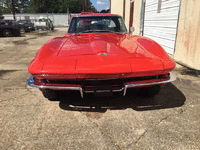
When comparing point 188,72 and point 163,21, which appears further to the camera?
point 163,21

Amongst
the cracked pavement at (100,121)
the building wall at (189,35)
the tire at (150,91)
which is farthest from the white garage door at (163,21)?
the tire at (150,91)

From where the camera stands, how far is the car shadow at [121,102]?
8.49 ft

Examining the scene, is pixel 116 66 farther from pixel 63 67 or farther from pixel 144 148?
pixel 144 148

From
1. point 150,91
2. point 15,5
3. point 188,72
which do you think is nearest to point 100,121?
point 150,91

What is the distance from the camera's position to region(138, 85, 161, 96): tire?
8.74ft

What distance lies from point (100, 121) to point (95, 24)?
223cm

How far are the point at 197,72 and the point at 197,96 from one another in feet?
5.19

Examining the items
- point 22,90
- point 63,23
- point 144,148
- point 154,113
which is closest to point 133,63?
point 154,113

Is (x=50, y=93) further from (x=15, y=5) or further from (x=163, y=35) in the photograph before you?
(x=15, y=5)

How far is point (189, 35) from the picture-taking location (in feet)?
15.6

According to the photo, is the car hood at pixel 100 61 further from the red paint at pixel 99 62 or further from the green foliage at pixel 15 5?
the green foliage at pixel 15 5

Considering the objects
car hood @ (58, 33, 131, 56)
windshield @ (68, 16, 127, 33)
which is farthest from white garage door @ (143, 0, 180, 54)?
car hood @ (58, 33, 131, 56)

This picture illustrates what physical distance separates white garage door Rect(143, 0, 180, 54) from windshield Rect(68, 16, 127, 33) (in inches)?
111

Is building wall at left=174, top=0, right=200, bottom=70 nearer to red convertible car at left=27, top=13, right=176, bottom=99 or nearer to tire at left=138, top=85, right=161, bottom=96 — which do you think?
tire at left=138, top=85, right=161, bottom=96
